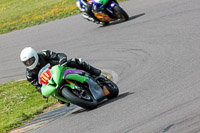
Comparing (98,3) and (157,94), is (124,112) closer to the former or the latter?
(157,94)

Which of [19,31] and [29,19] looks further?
[29,19]

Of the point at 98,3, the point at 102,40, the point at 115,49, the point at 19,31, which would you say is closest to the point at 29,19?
the point at 19,31

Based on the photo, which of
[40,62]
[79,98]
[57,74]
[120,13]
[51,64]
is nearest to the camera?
[79,98]

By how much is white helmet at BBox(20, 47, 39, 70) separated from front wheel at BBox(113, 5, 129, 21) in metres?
7.39

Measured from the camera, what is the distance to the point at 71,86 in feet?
24.9

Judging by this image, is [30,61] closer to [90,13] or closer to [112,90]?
[112,90]

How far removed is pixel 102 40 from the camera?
47.1 feet

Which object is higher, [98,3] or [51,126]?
[98,3]

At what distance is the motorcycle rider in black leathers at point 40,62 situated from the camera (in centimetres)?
802

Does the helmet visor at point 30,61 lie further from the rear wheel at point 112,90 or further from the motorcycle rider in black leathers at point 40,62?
the rear wheel at point 112,90

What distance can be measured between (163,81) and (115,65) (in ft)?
11.0

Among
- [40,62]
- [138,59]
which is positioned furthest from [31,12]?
[40,62]

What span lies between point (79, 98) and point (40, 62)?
1.31 meters

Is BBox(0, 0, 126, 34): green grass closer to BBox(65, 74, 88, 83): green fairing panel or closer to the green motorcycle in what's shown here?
the green motorcycle
